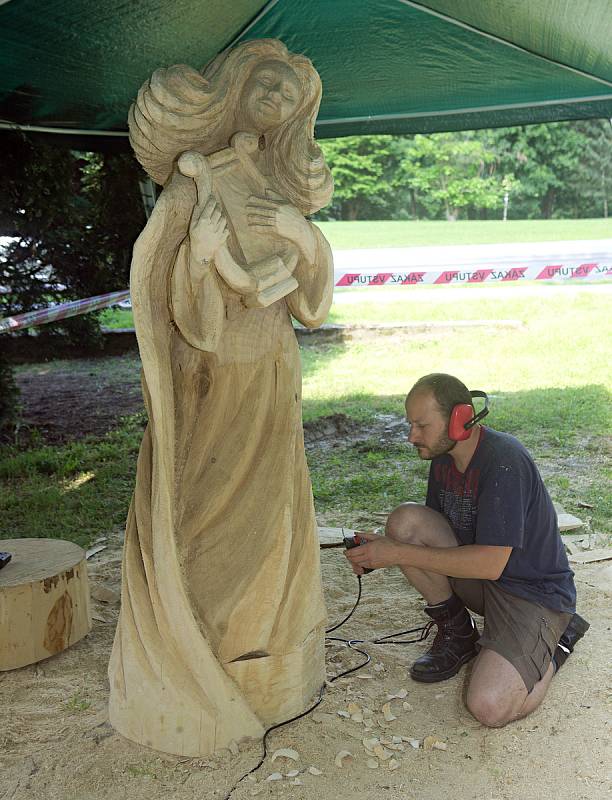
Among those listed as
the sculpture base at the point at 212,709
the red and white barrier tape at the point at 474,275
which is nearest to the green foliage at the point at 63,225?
the red and white barrier tape at the point at 474,275

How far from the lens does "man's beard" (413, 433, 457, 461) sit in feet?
8.57

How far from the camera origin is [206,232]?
211 cm

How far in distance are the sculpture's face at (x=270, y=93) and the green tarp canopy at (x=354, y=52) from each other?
4.91 ft

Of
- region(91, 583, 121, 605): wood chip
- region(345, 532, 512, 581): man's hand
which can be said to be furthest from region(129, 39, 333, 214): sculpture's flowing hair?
region(91, 583, 121, 605): wood chip

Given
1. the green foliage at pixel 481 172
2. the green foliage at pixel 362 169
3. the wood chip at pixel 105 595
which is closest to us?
the wood chip at pixel 105 595

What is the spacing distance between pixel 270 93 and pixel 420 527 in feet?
4.95

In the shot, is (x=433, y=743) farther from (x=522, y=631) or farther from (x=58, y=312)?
(x=58, y=312)

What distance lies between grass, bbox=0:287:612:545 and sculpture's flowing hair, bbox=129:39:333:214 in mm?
2370

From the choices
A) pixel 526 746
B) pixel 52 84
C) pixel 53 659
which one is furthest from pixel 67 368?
pixel 526 746

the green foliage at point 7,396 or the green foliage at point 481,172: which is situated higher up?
the green foliage at point 481,172

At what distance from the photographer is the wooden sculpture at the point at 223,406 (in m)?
2.19

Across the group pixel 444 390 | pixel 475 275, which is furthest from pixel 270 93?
pixel 475 275

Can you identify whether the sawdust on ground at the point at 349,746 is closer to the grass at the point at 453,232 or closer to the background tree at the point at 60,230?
the background tree at the point at 60,230

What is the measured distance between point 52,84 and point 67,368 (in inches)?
190
